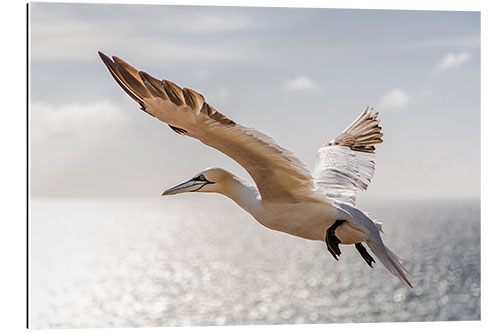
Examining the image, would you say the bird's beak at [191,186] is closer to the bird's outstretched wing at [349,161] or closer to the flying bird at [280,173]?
the flying bird at [280,173]

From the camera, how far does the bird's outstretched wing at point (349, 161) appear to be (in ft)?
12.8

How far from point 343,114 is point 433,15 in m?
1.03

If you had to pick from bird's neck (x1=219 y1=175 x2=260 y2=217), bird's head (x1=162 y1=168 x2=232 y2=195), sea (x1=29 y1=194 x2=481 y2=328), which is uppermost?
bird's head (x1=162 y1=168 x2=232 y2=195)

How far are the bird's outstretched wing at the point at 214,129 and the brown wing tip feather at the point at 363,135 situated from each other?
1069 mm

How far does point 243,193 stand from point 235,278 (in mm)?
15909

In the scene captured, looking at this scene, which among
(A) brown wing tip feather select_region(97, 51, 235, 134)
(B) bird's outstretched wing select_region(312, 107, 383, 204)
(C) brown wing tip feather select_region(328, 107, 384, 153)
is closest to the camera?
(A) brown wing tip feather select_region(97, 51, 235, 134)

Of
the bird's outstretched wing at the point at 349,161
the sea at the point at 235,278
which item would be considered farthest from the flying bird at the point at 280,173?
the sea at the point at 235,278

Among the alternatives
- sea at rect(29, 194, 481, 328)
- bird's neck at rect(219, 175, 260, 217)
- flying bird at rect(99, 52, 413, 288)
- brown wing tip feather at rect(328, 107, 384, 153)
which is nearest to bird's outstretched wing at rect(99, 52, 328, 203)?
flying bird at rect(99, 52, 413, 288)

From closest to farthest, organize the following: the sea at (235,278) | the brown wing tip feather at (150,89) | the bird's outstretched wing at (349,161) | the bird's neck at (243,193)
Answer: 1. the brown wing tip feather at (150,89)
2. the bird's neck at (243,193)
3. the bird's outstretched wing at (349,161)
4. the sea at (235,278)

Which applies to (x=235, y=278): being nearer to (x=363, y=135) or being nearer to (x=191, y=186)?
(x=363, y=135)

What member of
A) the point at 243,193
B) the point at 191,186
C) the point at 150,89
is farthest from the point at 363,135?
the point at 150,89

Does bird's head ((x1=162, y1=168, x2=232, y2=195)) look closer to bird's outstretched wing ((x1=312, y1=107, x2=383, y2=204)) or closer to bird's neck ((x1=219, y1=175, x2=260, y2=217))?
bird's neck ((x1=219, y1=175, x2=260, y2=217))

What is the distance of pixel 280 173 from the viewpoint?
3.22m

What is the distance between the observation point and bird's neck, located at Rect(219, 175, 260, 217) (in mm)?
3496
